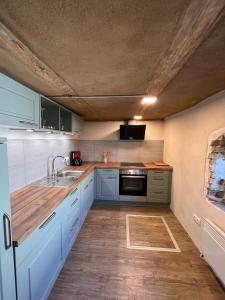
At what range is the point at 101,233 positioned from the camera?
8.35 feet

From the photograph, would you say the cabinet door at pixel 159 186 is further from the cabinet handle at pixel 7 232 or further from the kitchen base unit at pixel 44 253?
the cabinet handle at pixel 7 232

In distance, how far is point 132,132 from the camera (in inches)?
153

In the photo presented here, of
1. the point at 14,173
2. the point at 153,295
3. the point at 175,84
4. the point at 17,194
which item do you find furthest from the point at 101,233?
the point at 175,84

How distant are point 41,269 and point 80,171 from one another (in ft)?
6.16

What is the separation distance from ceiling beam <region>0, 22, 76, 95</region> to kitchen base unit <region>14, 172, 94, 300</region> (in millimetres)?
1237

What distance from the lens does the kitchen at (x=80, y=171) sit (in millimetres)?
771

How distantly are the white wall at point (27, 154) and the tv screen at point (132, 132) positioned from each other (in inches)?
65.0

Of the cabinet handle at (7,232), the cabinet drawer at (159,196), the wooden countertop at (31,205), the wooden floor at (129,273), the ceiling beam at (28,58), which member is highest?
the ceiling beam at (28,58)

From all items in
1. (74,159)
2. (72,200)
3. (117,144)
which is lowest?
(72,200)

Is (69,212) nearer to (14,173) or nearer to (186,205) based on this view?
(14,173)

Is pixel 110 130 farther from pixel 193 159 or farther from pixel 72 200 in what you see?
pixel 72 200

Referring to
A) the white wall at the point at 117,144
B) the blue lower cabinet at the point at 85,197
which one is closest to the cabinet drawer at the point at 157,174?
the white wall at the point at 117,144

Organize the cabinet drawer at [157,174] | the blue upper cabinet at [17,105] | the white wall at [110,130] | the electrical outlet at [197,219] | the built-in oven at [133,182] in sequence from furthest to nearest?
the white wall at [110,130] → the built-in oven at [133,182] → the cabinet drawer at [157,174] → the electrical outlet at [197,219] → the blue upper cabinet at [17,105]

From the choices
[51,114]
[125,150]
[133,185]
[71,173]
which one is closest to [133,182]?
[133,185]
